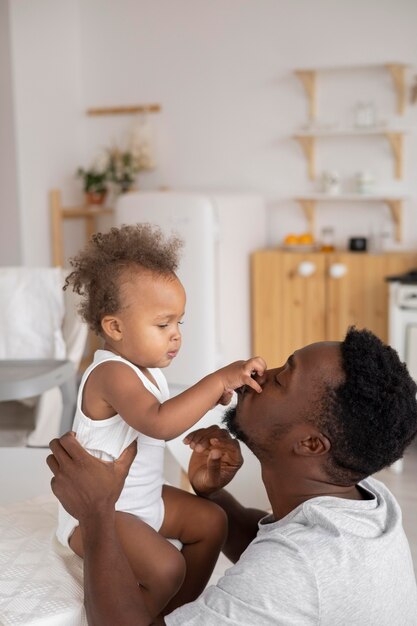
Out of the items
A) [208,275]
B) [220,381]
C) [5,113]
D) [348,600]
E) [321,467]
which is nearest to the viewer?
[348,600]

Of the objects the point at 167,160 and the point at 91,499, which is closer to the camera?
the point at 91,499

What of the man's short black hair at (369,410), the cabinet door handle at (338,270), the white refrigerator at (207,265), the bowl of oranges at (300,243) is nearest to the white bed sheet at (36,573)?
the man's short black hair at (369,410)

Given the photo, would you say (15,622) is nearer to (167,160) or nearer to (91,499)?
(91,499)

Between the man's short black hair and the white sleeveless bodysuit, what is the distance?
0.39 meters

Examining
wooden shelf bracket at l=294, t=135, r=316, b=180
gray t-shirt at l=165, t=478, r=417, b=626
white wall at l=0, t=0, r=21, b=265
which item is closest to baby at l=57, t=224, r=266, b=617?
gray t-shirt at l=165, t=478, r=417, b=626

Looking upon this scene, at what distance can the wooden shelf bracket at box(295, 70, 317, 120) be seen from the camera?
4.63 meters

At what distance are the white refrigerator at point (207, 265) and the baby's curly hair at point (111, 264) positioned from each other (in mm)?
2723

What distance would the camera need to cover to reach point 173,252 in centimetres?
159

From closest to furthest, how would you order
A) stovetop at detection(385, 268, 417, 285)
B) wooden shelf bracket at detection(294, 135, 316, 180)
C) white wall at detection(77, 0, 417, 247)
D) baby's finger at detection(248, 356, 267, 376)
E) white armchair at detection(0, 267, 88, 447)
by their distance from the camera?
baby's finger at detection(248, 356, 267, 376) < white armchair at detection(0, 267, 88, 447) < stovetop at detection(385, 268, 417, 285) < white wall at detection(77, 0, 417, 247) < wooden shelf bracket at detection(294, 135, 316, 180)

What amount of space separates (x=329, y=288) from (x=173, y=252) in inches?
115

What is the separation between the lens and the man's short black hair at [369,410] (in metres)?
1.19

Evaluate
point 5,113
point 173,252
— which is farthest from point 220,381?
point 5,113

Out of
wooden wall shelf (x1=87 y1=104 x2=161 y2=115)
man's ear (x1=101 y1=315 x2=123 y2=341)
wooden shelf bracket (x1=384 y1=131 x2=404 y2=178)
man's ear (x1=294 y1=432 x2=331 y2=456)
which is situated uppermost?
wooden wall shelf (x1=87 y1=104 x2=161 y2=115)

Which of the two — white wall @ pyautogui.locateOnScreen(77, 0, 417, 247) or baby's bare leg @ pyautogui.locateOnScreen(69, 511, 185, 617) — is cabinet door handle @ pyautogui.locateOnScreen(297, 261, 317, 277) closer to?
white wall @ pyautogui.locateOnScreen(77, 0, 417, 247)
